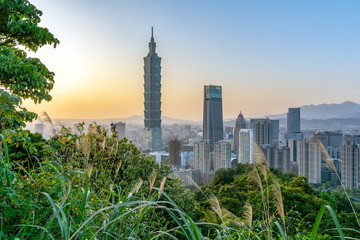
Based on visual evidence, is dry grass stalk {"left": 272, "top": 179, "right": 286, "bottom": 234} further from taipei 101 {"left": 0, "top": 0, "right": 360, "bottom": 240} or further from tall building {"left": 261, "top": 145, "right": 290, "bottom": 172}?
tall building {"left": 261, "top": 145, "right": 290, "bottom": 172}

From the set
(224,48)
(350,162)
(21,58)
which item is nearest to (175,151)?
(224,48)

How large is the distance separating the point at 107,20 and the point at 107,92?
16.2 feet

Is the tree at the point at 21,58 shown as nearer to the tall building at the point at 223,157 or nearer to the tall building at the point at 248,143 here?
the tall building at the point at 248,143

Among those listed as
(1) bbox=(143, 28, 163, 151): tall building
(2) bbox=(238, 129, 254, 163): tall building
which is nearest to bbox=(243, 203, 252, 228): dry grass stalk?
(2) bbox=(238, 129, 254, 163): tall building

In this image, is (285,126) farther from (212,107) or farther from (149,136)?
(149,136)

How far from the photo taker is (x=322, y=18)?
11.7 meters

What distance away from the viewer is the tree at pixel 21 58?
2.30 meters

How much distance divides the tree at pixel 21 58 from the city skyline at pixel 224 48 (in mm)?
508

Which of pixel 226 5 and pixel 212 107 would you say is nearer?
pixel 226 5

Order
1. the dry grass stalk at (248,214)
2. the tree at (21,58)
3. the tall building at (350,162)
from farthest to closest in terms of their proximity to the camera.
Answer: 1. the tall building at (350,162)
2. the tree at (21,58)
3. the dry grass stalk at (248,214)

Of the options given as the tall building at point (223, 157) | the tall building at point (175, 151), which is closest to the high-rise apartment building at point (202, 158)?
the tall building at point (223, 157)

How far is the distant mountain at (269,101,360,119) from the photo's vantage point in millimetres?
23125

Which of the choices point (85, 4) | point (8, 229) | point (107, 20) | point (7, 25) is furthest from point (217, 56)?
point (8, 229)

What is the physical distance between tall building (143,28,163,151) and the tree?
45.8m
